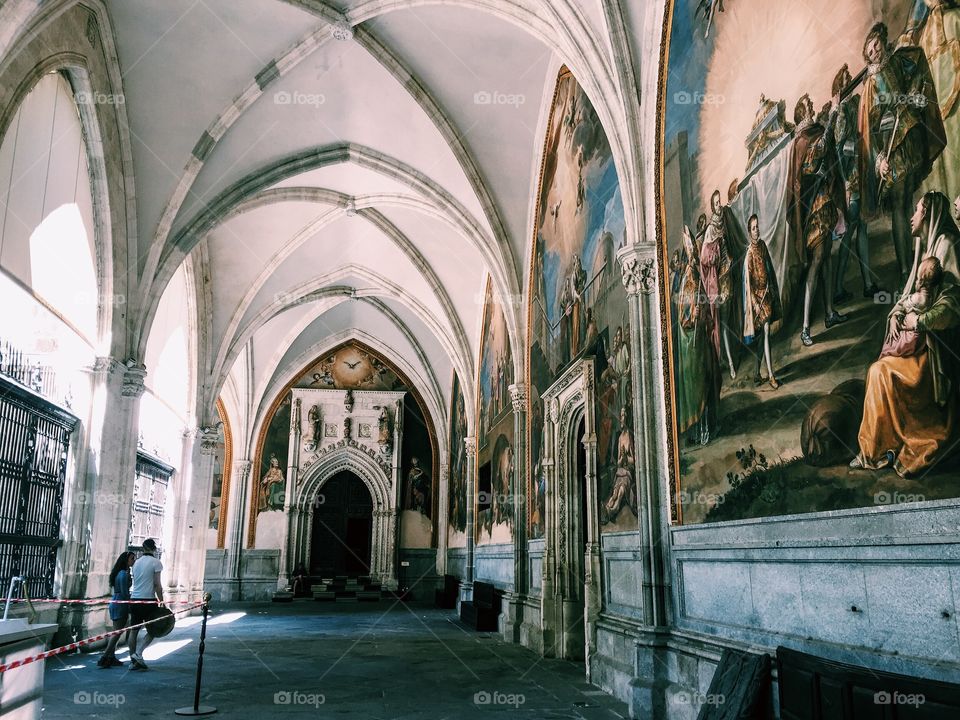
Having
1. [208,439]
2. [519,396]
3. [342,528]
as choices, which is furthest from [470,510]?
[342,528]

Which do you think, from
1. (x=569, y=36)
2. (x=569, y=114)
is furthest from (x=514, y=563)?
(x=569, y=36)

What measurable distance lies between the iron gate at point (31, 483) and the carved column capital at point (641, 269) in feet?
23.7

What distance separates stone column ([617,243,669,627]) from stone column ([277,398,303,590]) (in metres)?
19.3

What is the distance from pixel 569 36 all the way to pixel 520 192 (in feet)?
14.6

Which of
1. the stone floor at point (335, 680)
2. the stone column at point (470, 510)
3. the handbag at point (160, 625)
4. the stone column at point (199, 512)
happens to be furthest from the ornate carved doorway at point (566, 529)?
the stone column at point (199, 512)

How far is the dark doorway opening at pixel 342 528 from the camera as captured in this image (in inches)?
975

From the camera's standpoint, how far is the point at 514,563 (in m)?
12.4

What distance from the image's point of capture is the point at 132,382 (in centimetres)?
1215

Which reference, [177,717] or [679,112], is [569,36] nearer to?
[679,112]

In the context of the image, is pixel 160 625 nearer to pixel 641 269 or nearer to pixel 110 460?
pixel 110 460

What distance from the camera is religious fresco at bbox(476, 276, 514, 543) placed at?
547 inches

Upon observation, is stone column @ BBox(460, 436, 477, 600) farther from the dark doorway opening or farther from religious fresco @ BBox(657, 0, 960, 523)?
religious fresco @ BBox(657, 0, 960, 523)

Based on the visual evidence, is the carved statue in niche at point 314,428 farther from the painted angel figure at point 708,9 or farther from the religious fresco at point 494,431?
the painted angel figure at point 708,9

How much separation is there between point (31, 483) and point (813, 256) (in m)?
9.82
